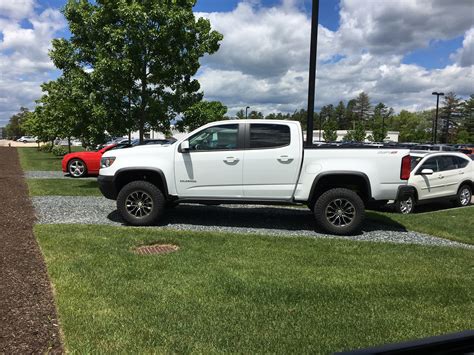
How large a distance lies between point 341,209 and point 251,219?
2025 millimetres

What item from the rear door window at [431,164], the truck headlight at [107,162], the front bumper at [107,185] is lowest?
the front bumper at [107,185]

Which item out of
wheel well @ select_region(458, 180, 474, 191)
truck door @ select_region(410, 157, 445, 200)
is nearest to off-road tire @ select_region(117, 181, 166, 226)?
truck door @ select_region(410, 157, 445, 200)

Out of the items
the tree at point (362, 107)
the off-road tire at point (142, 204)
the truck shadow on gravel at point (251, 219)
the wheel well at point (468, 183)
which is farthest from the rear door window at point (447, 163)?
the tree at point (362, 107)

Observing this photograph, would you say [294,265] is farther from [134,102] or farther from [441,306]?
[134,102]

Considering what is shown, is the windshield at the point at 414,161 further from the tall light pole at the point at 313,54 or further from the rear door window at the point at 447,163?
the tall light pole at the point at 313,54

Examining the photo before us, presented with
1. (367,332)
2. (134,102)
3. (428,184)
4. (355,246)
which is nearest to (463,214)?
(428,184)

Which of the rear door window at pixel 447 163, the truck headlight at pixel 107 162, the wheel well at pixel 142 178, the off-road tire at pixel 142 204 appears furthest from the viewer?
the rear door window at pixel 447 163

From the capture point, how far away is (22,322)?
151 inches

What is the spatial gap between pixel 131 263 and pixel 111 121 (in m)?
8.04

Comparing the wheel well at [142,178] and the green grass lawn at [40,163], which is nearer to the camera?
the wheel well at [142,178]

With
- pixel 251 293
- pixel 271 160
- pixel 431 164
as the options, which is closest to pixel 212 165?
pixel 271 160

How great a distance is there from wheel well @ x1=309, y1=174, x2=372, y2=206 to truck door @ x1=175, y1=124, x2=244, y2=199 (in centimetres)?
133

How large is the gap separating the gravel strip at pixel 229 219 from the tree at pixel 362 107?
132 meters

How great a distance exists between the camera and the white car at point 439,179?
10517 mm
